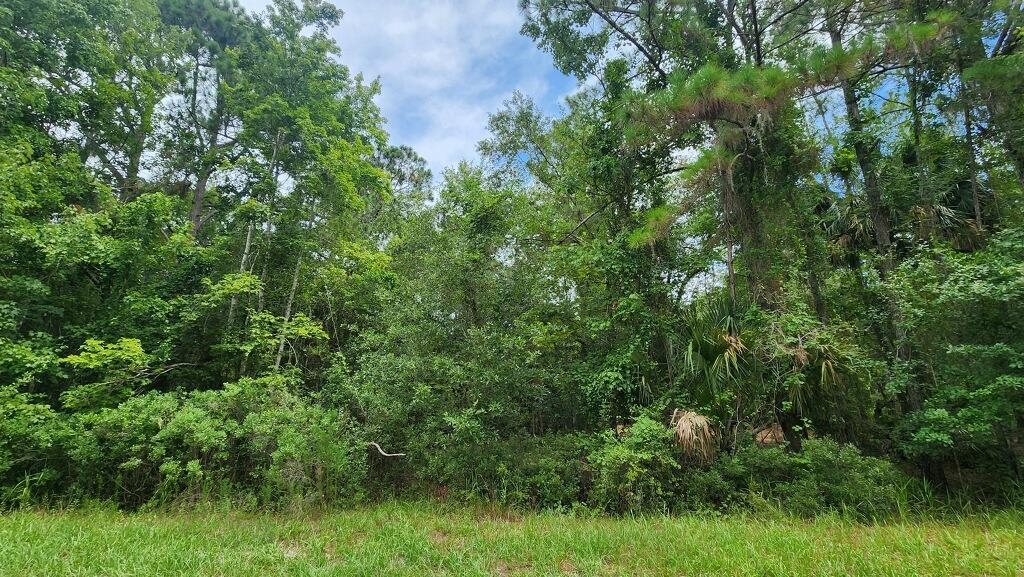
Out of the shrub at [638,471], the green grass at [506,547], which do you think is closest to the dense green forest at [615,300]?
the shrub at [638,471]

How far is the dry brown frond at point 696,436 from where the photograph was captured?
202 inches

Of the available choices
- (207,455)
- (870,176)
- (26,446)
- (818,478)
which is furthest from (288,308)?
(870,176)

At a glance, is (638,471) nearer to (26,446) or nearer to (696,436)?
(696,436)

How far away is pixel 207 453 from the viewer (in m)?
5.83

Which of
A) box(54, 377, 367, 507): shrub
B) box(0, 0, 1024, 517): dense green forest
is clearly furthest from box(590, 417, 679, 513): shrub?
box(54, 377, 367, 507): shrub

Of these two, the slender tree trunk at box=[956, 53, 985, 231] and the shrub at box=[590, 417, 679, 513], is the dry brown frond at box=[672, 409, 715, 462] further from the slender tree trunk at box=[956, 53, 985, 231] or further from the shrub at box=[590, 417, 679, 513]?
the slender tree trunk at box=[956, 53, 985, 231]

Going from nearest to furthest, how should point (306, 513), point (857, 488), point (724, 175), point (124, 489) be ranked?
point (857, 488) → point (306, 513) → point (124, 489) → point (724, 175)

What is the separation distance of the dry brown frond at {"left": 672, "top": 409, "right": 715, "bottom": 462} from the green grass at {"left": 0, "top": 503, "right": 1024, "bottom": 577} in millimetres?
836

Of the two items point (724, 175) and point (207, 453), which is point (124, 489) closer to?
point (207, 453)

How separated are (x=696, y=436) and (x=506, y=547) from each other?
9.48 ft

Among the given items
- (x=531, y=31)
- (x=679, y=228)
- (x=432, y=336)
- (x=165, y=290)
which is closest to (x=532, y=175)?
(x=531, y=31)

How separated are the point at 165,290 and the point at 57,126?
4.48m

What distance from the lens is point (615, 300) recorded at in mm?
6871

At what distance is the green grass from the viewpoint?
3090mm
